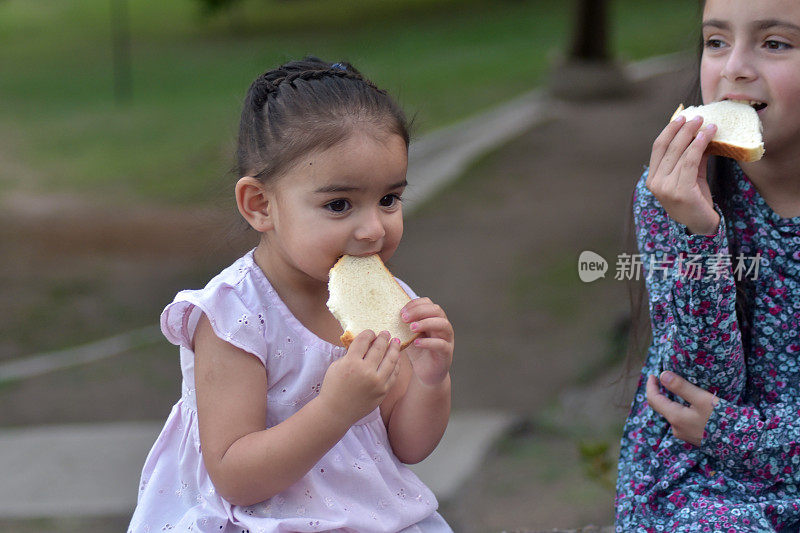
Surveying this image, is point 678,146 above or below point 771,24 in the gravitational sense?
below

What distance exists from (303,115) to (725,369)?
3.86 ft

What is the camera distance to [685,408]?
7.94ft

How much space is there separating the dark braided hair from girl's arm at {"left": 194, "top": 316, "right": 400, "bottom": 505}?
41cm

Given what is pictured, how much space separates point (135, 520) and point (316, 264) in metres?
0.70

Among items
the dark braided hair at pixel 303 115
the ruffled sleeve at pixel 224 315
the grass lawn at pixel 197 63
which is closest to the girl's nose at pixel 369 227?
the dark braided hair at pixel 303 115

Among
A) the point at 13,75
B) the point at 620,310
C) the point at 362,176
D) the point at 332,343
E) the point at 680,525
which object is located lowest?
the point at 13,75

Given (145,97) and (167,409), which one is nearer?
(167,409)

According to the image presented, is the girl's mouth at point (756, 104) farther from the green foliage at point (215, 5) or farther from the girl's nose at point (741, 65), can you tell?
the green foliage at point (215, 5)

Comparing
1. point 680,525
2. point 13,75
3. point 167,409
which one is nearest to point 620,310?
point 167,409

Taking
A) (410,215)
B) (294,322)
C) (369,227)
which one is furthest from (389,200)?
(410,215)

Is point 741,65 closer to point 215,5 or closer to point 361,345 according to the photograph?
point 361,345

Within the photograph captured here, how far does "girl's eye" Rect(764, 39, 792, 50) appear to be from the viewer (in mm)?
2305

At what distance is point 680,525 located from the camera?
2320 millimetres

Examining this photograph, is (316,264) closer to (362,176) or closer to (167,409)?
(362,176)
